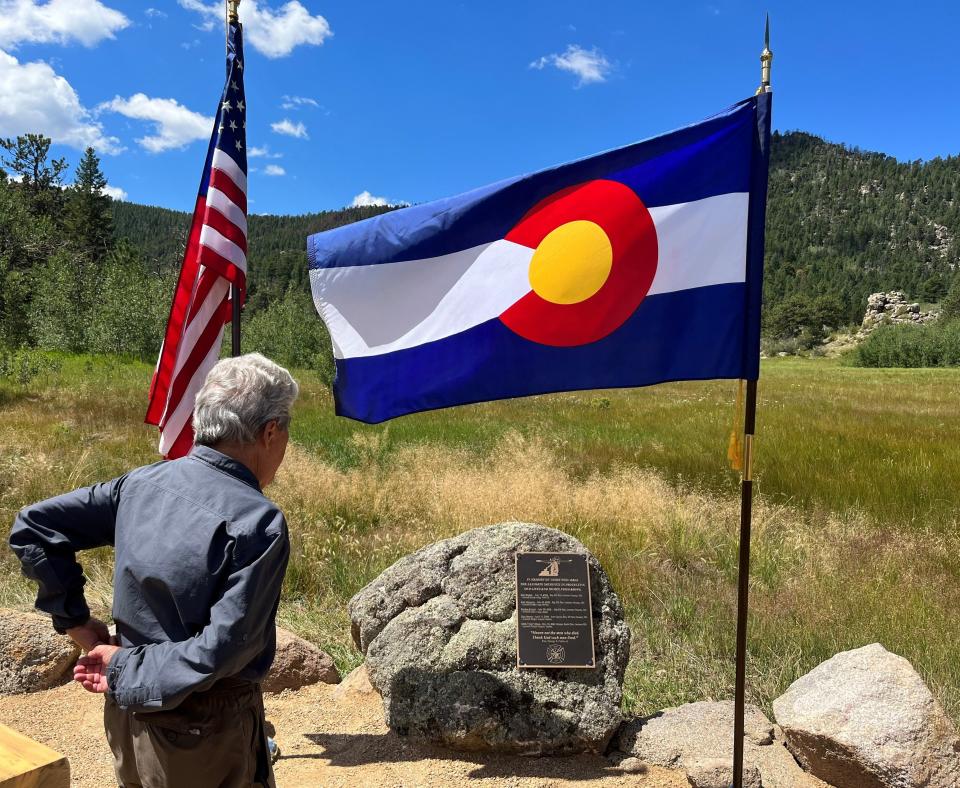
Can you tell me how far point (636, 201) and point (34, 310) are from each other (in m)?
36.7

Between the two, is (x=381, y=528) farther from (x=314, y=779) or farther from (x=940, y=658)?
(x=940, y=658)

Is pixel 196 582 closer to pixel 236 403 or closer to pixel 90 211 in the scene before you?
pixel 236 403

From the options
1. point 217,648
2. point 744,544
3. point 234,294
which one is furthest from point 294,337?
point 217,648

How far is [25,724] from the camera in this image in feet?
13.5

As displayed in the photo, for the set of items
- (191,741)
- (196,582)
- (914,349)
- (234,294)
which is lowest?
(191,741)

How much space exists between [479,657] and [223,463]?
222cm

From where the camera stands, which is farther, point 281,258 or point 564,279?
point 281,258

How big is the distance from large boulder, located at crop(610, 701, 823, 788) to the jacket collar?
2618 mm

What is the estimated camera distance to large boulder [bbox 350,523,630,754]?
12.1 ft

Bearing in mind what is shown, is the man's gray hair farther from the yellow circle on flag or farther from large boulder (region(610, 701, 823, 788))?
large boulder (region(610, 701, 823, 788))

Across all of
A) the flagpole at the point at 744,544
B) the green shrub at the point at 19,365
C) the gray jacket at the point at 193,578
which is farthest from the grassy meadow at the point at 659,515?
the green shrub at the point at 19,365

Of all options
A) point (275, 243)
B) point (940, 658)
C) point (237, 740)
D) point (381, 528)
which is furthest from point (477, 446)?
point (275, 243)

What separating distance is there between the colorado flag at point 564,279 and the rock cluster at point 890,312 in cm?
10908

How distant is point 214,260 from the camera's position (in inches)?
178
